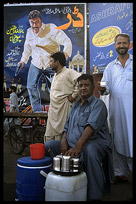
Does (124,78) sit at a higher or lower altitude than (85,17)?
lower

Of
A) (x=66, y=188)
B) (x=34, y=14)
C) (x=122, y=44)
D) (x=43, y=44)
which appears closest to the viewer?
(x=66, y=188)

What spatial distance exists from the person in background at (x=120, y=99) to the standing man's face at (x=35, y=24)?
2.33 metres

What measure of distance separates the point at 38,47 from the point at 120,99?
2.98 m

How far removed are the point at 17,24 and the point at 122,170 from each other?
140 inches

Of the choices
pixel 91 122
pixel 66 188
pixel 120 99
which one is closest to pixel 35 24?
pixel 120 99

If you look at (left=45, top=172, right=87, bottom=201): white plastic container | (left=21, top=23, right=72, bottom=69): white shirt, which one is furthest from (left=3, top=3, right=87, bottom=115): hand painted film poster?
(left=45, top=172, right=87, bottom=201): white plastic container

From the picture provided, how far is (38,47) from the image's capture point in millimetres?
5031

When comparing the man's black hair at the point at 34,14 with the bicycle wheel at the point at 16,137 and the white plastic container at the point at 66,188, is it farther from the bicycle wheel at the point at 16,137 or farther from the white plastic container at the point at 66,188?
the white plastic container at the point at 66,188

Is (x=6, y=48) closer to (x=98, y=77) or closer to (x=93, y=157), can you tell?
(x=98, y=77)

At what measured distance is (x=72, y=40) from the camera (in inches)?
202

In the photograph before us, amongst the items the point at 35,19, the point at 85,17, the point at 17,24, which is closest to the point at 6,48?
the point at 17,24

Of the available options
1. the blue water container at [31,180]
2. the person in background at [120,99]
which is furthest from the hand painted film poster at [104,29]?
the blue water container at [31,180]

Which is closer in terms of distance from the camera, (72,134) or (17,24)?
(72,134)

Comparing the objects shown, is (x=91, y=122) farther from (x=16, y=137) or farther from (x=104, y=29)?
(x=16, y=137)
